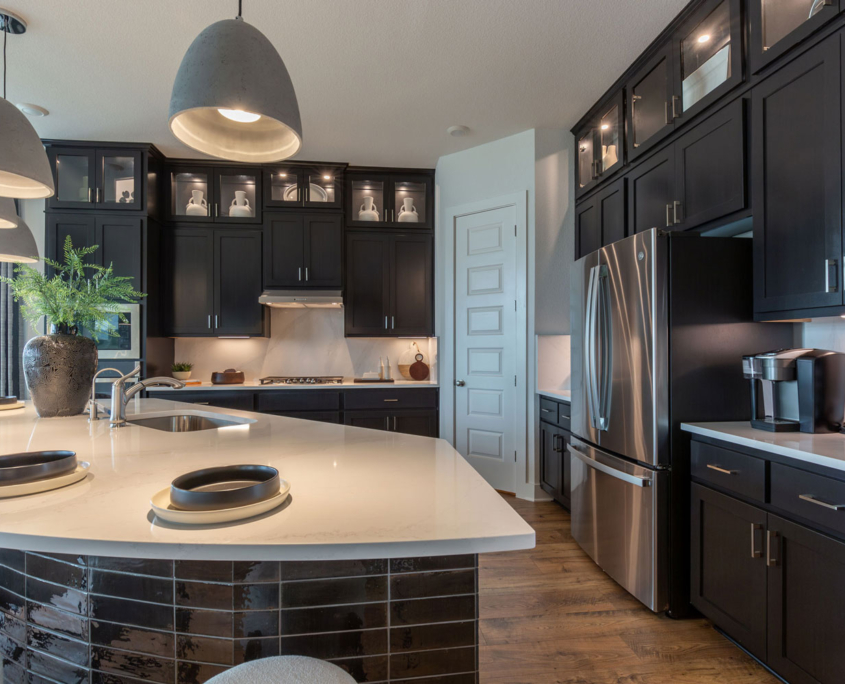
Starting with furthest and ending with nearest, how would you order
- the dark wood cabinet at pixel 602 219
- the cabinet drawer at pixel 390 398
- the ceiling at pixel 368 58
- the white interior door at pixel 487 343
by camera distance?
1. the cabinet drawer at pixel 390 398
2. the white interior door at pixel 487 343
3. the dark wood cabinet at pixel 602 219
4. the ceiling at pixel 368 58

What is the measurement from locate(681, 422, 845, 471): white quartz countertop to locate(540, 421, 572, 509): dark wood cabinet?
1222 mm

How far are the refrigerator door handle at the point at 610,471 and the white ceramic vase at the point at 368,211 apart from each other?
2.91 metres

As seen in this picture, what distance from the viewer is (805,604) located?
155cm

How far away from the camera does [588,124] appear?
3604 mm

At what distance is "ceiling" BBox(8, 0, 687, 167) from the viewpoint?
2500 millimetres

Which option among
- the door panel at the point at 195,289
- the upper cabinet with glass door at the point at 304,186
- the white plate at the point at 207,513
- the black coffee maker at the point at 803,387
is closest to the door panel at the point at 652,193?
the black coffee maker at the point at 803,387

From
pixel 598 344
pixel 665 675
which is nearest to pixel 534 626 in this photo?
pixel 665 675

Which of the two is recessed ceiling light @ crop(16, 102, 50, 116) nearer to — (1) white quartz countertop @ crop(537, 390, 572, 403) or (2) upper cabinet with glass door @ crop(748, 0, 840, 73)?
(1) white quartz countertop @ crop(537, 390, 572, 403)

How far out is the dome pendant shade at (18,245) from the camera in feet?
7.70

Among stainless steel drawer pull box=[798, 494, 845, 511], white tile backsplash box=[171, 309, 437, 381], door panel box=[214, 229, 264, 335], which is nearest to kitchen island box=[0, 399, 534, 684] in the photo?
stainless steel drawer pull box=[798, 494, 845, 511]

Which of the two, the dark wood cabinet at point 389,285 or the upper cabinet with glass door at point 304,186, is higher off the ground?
the upper cabinet with glass door at point 304,186

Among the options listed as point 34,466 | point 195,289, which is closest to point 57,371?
point 34,466

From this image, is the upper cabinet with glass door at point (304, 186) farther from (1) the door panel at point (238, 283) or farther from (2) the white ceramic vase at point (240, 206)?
(1) the door panel at point (238, 283)

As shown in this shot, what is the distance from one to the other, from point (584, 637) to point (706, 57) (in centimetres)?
275
